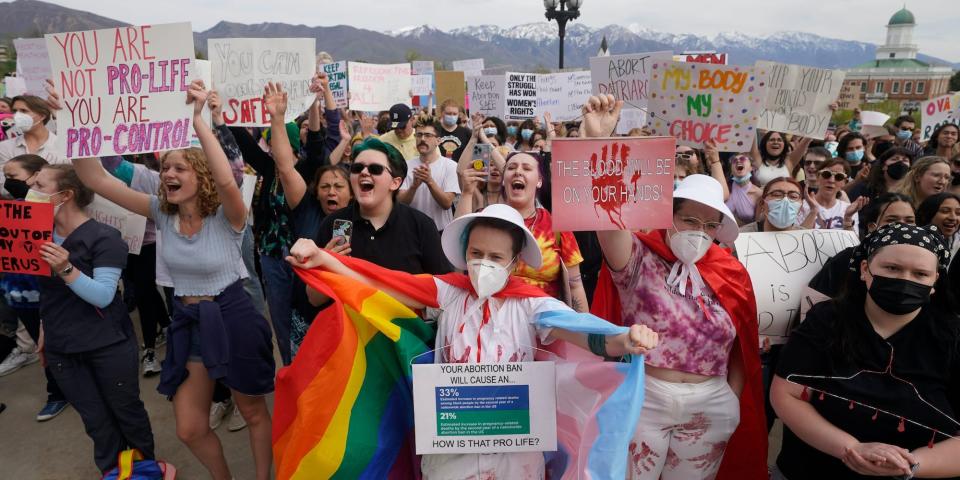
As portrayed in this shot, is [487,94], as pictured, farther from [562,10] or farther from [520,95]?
[562,10]

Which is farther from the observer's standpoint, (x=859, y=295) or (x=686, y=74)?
(x=686, y=74)

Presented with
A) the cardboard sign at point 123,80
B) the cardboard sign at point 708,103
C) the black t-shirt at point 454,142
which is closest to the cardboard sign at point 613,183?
the cardboard sign at point 708,103

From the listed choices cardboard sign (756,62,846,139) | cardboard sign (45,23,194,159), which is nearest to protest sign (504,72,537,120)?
cardboard sign (756,62,846,139)

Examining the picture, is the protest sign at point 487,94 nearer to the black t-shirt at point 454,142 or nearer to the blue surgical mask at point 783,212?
the black t-shirt at point 454,142

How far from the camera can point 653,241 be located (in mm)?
2504

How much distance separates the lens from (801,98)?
17.1ft

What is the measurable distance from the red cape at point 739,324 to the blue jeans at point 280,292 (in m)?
2.26

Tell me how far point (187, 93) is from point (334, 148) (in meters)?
1.80

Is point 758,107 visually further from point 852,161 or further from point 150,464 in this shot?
point 150,464

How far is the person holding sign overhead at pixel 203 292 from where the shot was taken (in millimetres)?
2961

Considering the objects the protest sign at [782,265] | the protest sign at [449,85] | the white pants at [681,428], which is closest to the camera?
the white pants at [681,428]

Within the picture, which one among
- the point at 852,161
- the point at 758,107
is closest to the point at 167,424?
the point at 758,107

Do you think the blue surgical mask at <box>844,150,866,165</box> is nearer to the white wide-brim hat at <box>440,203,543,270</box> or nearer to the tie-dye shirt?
the tie-dye shirt

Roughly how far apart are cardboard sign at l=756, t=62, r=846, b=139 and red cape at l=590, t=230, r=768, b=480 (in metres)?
3.15
